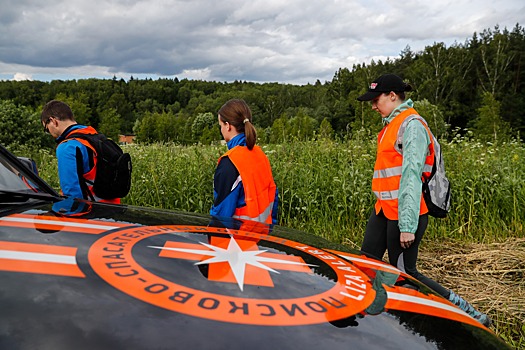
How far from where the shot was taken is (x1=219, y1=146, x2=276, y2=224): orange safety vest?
10.3 ft

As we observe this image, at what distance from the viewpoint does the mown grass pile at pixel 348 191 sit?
5418 mm

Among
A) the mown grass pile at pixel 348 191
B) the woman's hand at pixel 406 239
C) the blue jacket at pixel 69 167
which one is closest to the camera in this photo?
the woman's hand at pixel 406 239

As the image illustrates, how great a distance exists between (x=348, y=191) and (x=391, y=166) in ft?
8.78

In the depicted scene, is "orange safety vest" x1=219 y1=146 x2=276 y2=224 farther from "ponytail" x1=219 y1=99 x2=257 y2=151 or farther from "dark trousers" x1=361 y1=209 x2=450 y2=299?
"dark trousers" x1=361 y1=209 x2=450 y2=299

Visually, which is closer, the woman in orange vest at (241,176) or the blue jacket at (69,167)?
the woman in orange vest at (241,176)

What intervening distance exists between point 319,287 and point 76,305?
70 cm

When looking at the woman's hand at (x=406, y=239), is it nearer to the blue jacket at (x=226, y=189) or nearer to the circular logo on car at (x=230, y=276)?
the blue jacket at (x=226, y=189)

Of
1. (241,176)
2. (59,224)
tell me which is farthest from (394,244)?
Answer: (59,224)

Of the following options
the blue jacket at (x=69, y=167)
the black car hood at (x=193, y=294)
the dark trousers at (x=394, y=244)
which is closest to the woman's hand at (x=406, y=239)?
the dark trousers at (x=394, y=244)

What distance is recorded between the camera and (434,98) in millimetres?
60219

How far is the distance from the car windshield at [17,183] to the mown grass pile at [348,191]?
350 centimetres

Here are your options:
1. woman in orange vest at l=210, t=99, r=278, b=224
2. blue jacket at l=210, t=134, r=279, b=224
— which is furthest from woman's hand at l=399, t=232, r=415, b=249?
blue jacket at l=210, t=134, r=279, b=224

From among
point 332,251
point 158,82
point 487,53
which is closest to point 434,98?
point 487,53

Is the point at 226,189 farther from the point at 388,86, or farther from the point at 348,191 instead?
the point at 348,191
